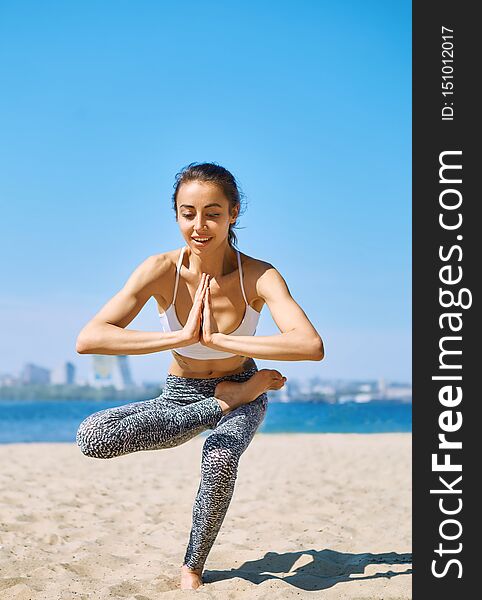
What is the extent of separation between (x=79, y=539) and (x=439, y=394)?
2687 millimetres

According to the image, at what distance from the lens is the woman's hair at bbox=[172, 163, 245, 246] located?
3.97 meters

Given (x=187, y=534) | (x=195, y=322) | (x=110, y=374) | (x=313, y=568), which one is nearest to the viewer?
(x=195, y=322)

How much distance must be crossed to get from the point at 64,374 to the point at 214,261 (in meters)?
40.4

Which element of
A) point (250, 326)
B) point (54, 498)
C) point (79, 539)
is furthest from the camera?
point (54, 498)

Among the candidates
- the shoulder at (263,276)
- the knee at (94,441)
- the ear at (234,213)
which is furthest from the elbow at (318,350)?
the knee at (94,441)

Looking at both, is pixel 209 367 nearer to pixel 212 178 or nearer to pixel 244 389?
pixel 244 389

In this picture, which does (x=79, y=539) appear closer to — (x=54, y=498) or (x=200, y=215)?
(x=54, y=498)

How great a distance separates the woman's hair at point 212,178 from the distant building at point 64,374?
128 feet

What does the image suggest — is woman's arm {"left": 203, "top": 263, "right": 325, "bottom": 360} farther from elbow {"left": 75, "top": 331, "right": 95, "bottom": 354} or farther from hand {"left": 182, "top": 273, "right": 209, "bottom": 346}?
elbow {"left": 75, "top": 331, "right": 95, "bottom": 354}

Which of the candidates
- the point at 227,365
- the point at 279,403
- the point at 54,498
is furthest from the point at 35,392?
the point at 227,365

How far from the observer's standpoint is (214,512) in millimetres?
3693

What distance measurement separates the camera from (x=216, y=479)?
11.9 feet

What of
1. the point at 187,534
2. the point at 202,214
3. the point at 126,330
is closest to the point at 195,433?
the point at 126,330

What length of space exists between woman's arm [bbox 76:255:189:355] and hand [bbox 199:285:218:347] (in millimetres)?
97
